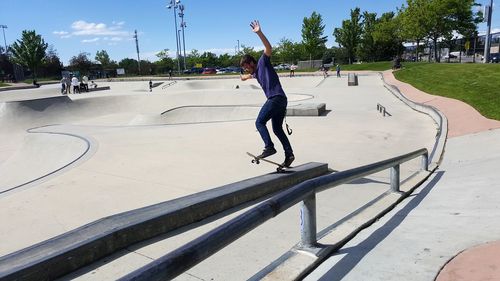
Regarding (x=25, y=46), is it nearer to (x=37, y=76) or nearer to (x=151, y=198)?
(x=37, y=76)

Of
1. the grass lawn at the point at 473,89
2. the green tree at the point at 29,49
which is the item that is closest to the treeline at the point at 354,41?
the green tree at the point at 29,49

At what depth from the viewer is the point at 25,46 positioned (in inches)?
2857

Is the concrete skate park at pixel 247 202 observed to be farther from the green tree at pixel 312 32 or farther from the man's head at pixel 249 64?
the green tree at pixel 312 32

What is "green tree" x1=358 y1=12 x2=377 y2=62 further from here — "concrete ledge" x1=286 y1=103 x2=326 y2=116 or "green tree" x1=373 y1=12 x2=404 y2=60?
"concrete ledge" x1=286 y1=103 x2=326 y2=116

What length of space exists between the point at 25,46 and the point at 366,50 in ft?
208

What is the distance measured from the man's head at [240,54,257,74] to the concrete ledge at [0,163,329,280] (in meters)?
1.55

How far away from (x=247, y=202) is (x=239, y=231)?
284 cm

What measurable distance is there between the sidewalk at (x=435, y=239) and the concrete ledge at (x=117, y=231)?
174cm

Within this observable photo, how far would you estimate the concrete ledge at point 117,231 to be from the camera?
2.66m

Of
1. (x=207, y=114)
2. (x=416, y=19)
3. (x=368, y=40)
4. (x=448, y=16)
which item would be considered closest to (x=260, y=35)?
(x=207, y=114)

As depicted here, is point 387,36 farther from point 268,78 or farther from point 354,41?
point 268,78

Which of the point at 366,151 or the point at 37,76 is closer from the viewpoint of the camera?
the point at 366,151

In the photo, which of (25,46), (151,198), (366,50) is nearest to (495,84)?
(151,198)

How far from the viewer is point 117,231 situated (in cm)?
336
